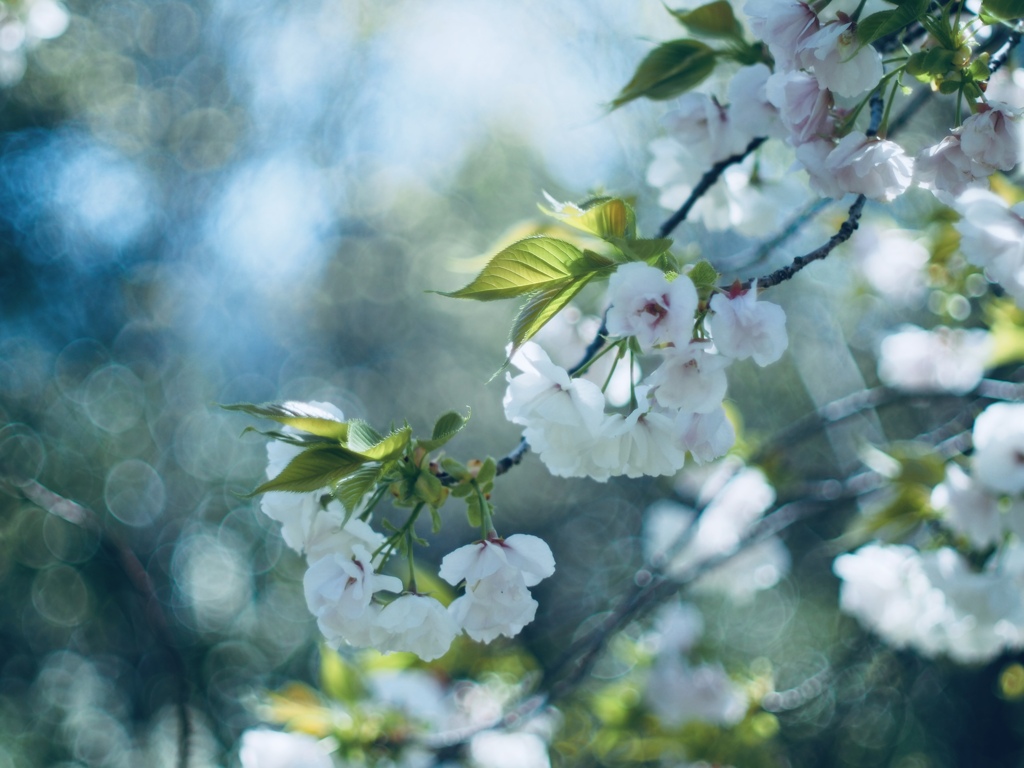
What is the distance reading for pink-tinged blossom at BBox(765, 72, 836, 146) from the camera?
66 centimetres

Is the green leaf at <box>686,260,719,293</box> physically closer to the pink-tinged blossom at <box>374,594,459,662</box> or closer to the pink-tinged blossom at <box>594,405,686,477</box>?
the pink-tinged blossom at <box>594,405,686,477</box>

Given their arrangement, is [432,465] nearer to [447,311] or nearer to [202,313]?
[202,313]

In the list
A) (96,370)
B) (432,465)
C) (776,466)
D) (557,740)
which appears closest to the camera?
(432,465)

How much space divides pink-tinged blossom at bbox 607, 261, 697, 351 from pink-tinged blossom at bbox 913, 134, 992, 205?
272mm

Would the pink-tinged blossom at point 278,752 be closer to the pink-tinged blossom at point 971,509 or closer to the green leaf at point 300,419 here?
the green leaf at point 300,419

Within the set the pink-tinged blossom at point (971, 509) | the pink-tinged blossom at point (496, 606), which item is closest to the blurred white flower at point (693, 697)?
the pink-tinged blossom at point (971, 509)

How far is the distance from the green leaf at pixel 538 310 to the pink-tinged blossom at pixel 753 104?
1.15 feet

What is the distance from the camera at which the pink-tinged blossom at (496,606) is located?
594 mm

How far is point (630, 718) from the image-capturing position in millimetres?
1458

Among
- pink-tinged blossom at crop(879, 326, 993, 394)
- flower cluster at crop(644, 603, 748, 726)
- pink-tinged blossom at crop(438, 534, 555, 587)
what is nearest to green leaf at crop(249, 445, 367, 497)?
pink-tinged blossom at crop(438, 534, 555, 587)

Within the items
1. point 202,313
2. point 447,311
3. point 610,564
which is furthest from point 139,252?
point 610,564

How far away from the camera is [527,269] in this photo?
0.55 meters

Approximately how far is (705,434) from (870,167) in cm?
24

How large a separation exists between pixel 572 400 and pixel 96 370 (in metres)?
5.23
